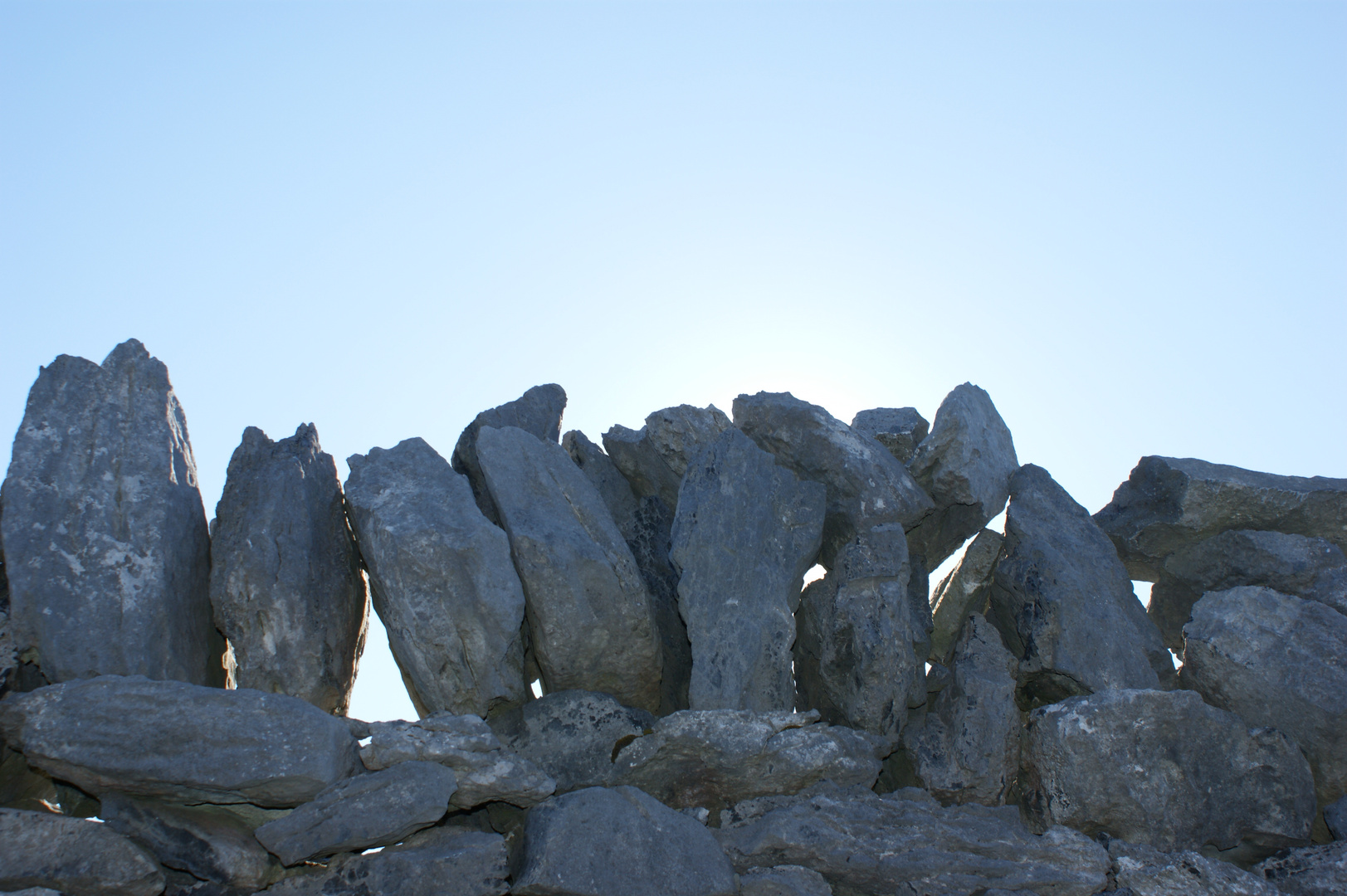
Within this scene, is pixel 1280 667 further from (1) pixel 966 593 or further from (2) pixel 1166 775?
(1) pixel 966 593

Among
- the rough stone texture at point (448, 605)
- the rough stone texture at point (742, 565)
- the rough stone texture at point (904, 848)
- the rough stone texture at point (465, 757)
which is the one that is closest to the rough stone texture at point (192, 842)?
the rough stone texture at point (465, 757)

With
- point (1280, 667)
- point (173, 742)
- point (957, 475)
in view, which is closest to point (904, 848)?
point (1280, 667)

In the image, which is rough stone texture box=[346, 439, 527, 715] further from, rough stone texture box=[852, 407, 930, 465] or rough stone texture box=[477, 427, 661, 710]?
rough stone texture box=[852, 407, 930, 465]

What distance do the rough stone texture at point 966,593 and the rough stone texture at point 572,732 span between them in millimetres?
2577

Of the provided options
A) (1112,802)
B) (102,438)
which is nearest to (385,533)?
(102,438)

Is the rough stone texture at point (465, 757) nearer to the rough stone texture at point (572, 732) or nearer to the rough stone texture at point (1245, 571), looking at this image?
the rough stone texture at point (572, 732)

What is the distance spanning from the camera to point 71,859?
4.86 meters

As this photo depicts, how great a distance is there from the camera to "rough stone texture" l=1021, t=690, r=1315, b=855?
5.89 m

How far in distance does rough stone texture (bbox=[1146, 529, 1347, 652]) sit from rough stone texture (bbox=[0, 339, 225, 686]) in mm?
6857

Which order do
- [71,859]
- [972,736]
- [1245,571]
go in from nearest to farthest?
[71,859]
[972,736]
[1245,571]

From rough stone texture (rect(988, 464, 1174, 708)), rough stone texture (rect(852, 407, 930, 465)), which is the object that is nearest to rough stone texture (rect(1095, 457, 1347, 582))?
rough stone texture (rect(988, 464, 1174, 708))

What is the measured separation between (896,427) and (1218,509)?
2.42 m

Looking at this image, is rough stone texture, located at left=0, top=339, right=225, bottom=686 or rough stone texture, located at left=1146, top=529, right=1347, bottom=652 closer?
rough stone texture, located at left=0, top=339, right=225, bottom=686

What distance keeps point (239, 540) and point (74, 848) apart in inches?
72.1
